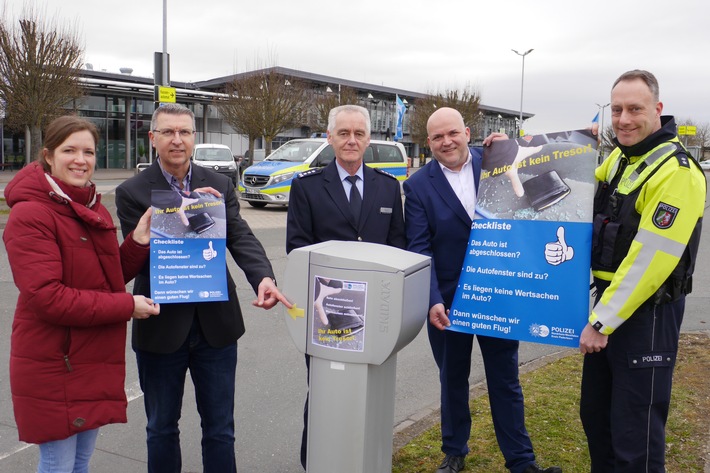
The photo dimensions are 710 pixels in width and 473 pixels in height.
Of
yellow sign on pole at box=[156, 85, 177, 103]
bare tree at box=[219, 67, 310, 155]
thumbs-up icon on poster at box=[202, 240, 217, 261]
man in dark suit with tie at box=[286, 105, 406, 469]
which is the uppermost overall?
bare tree at box=[219, 67, 310, 155]

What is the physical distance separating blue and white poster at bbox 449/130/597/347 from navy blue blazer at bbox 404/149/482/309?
0.25m

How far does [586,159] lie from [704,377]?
313 centimetres

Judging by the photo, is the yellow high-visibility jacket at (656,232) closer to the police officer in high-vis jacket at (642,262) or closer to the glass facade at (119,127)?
the police officer in high-vis jacket at (642,262)

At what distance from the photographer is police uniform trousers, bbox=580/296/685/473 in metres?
2.82

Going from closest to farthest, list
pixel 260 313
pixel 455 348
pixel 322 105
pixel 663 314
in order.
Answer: pixel 663 314, pixel 455 348, pixel 260 313, pixel 322 105

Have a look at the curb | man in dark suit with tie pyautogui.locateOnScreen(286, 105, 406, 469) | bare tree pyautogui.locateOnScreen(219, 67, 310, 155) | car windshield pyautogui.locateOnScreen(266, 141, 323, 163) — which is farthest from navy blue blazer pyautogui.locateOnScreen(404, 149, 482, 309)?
bare tree pyautogui.locateOnScreen(219, 67, 310, 155)

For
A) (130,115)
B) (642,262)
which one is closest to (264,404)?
(642,262)

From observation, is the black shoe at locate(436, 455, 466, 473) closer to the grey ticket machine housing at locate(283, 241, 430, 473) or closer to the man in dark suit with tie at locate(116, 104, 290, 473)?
the grey ticket machine housing at locate(283, 241, 430, 473)

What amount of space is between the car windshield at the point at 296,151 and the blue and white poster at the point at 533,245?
15.4 meters

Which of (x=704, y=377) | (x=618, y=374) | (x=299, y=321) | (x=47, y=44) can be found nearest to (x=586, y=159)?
(x=618, y=374)

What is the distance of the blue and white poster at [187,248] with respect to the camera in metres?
2.84

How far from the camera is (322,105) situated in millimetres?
48875

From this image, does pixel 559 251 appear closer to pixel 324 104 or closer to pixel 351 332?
pixel 351 332

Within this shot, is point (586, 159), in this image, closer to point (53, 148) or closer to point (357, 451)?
point (357, 451)
